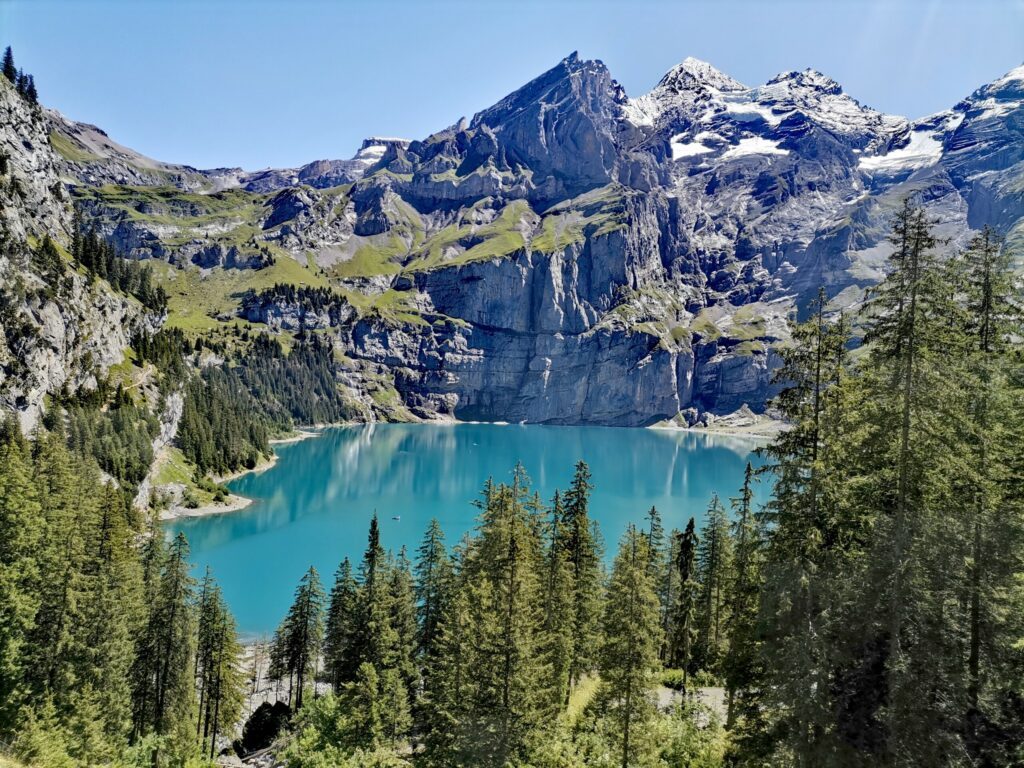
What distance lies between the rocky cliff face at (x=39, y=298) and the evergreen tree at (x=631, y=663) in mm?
82729

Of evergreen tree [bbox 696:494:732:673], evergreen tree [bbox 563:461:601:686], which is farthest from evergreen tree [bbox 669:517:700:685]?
evergreen tree [bbox 563:461:601:686]

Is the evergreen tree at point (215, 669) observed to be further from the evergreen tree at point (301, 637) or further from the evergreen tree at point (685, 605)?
the evergreen tree at point (685, 605)

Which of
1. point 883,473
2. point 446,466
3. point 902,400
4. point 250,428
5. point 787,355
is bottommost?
point 446,466

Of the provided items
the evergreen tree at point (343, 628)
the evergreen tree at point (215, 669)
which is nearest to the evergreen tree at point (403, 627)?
the evergreen tree at point (343, 628)

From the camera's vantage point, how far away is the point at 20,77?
127 m

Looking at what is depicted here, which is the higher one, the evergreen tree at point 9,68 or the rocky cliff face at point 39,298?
the evergreen tree at point 9,68

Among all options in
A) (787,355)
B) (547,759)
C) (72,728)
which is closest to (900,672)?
(787,355)

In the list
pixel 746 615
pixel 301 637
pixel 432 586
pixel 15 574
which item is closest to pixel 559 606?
pixel 432 586

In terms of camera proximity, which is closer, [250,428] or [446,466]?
[250,428]

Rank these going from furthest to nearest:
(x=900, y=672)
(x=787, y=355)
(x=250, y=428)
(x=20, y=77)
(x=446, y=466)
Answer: (x=446, y=466)
(x=250, y=428)
(x=20, y=77)
(x=787, y=355)
(x=900, y=672)

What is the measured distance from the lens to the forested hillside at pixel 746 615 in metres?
17.1

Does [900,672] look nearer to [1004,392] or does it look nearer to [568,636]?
[1004,392]

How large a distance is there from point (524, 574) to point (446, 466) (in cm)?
15473

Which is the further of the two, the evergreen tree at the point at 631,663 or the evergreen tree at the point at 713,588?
the evergreen tree at the point at 713,588
